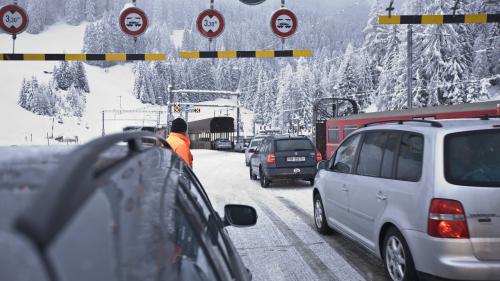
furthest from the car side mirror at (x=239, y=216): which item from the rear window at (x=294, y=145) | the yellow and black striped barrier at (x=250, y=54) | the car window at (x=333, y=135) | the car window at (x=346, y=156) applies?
the car window at (x=333, y=135)

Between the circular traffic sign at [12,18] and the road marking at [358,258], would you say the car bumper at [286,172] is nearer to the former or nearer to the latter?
the road marking at [358,258]

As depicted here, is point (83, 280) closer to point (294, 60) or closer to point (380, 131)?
point (380, 131)

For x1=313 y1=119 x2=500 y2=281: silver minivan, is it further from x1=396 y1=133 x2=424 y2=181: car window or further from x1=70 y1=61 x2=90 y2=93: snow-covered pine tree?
x1=70 y1=61 x2=90 y2=93: snow-covered pine tree

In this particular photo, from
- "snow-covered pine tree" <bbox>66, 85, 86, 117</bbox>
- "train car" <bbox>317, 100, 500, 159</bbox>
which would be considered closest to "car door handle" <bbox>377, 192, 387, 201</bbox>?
"train car" <bbox>317, 100, 500, 159</bbox>

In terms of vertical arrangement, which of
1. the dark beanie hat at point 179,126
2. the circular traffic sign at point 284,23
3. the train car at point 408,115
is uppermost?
the circular traffic sign at point 284,23

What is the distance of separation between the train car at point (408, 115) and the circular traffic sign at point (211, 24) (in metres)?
5.67

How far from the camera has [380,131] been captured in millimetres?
5559

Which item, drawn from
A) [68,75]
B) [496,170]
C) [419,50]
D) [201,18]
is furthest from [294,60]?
[496,170]

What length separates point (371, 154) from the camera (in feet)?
18.5

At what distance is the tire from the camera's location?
744 cm

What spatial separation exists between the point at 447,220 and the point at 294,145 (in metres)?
10.8

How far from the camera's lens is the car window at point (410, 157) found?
4480 mm

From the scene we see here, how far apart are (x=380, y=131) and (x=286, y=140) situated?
9356 mm

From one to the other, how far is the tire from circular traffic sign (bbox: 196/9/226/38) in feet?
31.7
